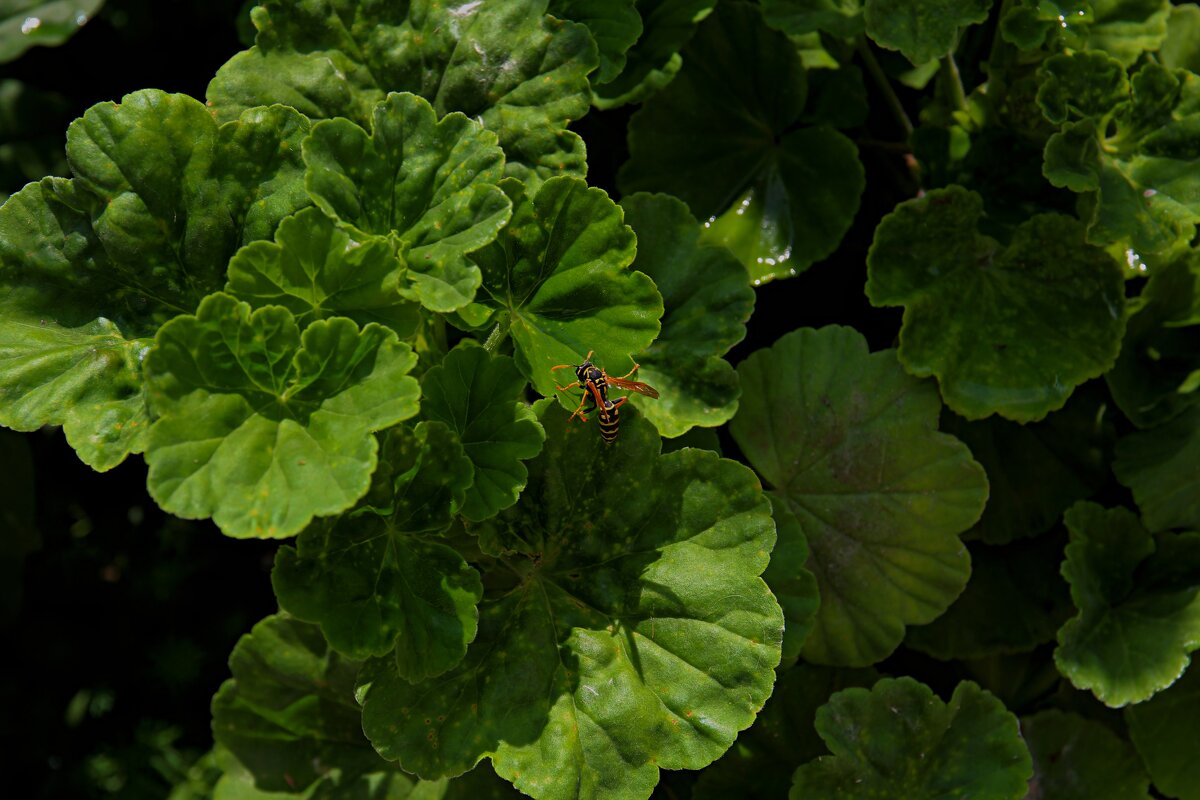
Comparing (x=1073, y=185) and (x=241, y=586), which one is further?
(x=241, y=586)

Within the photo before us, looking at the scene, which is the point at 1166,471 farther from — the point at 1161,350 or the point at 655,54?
the point at 655,54

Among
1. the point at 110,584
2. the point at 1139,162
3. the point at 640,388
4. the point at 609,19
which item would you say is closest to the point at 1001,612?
the point at 1139,162

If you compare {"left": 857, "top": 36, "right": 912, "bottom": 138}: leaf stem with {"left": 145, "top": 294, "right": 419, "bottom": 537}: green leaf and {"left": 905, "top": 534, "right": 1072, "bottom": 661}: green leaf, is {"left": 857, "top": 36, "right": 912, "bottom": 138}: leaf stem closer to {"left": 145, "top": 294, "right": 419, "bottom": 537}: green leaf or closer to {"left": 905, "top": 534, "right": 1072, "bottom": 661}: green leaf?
{"left": 905, "top": 534, "right": 1072, "bottom": 661}: green leaf

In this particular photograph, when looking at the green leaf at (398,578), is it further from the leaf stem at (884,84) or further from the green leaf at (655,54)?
the leaf stem at (884,84)

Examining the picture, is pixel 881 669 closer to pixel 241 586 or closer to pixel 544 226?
pixel 544 226

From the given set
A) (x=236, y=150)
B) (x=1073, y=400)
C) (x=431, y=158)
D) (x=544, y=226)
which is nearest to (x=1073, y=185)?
(x=1073, y=400)

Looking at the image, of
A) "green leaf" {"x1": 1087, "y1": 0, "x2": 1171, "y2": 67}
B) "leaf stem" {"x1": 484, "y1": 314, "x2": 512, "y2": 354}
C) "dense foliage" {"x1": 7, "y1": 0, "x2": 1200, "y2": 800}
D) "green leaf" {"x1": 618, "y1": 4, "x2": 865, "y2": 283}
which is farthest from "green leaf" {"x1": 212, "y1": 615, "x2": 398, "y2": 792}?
"green leaf" {"x1": 1087, "y1": 0, "x2": 1171, "y2": 67}

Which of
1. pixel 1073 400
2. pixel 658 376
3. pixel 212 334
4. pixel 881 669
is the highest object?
pixel 212 334
